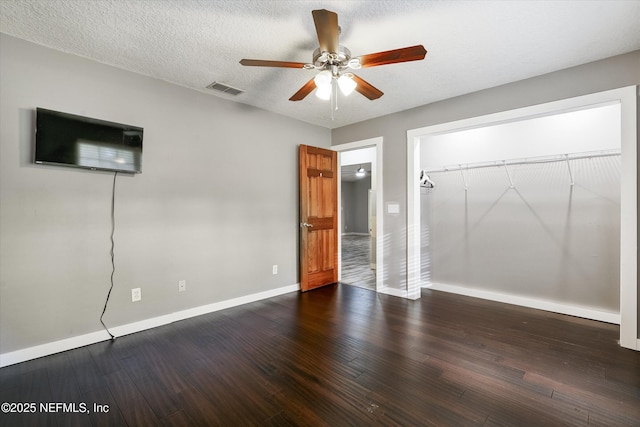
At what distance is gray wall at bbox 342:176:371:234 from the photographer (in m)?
13.2

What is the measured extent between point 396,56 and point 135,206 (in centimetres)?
275

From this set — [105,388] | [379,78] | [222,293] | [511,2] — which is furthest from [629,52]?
[105,388]

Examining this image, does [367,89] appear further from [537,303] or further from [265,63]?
[537,303]

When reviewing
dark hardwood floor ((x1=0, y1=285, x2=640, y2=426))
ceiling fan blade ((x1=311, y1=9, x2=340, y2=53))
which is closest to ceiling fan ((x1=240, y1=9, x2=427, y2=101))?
ceiling fan blade ((x1=311, y1=9, x2=340, y2=53))

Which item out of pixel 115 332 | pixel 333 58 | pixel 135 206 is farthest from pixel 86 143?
pixel 333 58

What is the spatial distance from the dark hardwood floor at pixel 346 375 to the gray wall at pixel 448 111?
1292 millimetres

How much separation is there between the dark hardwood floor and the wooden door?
1.29 metres

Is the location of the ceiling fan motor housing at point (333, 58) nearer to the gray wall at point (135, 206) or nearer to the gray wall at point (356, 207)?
the gray wall at point (135, 206)

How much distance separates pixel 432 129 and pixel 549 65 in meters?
1.27

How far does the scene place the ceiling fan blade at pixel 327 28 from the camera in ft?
5.31

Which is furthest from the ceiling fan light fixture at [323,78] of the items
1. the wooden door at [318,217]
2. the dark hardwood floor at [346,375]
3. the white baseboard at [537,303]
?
the white baseboard at [537,303]

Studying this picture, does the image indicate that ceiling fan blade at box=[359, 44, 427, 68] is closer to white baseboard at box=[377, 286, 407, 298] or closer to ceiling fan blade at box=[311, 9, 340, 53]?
ceiling fan blade at box=[311, 9, 340, 53]

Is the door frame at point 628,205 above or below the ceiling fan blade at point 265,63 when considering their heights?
→ below

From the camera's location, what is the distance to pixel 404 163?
3980 millimetres
